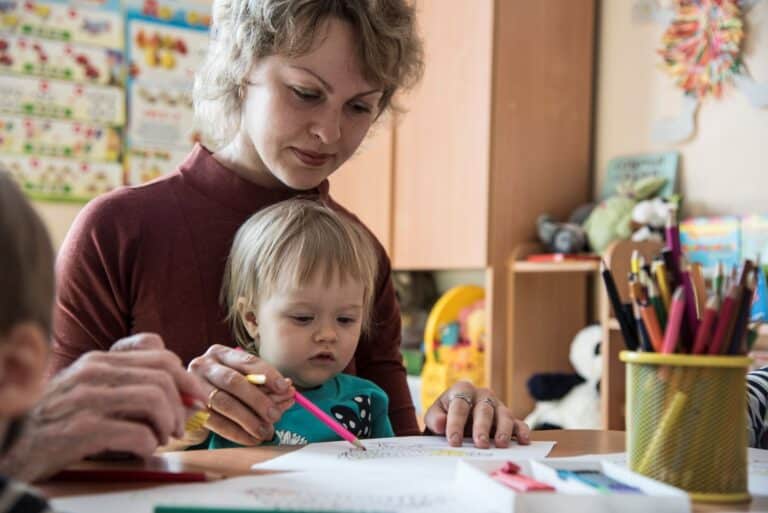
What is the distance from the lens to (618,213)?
2451 mm

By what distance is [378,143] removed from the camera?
10.5 feet

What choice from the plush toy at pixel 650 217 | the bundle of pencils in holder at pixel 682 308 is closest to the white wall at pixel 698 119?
the plush toy at pixel 650 217

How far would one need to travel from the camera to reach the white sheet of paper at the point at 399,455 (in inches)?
32.6

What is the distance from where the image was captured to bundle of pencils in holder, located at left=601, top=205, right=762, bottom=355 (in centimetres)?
73

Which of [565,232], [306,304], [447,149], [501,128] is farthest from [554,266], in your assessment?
[306,304]

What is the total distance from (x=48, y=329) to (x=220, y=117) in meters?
0.98

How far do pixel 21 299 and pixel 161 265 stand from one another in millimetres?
800

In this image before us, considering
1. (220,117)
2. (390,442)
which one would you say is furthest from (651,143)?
(390,442)

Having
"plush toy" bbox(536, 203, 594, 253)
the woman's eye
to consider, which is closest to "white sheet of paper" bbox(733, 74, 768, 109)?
"plush toy" bbox(536, 203, 594, 253)

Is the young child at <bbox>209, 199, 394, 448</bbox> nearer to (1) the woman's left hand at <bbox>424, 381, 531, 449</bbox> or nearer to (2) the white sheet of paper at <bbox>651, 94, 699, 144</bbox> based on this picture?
(1) the woman's left hand at <bbox>424, 381, 531, 449</bbox>

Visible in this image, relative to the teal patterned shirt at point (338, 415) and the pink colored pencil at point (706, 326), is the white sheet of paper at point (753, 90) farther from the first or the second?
the pink colored pencil at point (706, 326)

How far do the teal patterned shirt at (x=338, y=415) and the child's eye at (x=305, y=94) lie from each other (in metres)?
0.38

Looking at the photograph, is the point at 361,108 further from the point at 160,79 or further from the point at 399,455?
the point at 160,79

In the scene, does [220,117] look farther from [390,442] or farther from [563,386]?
[563,386]
